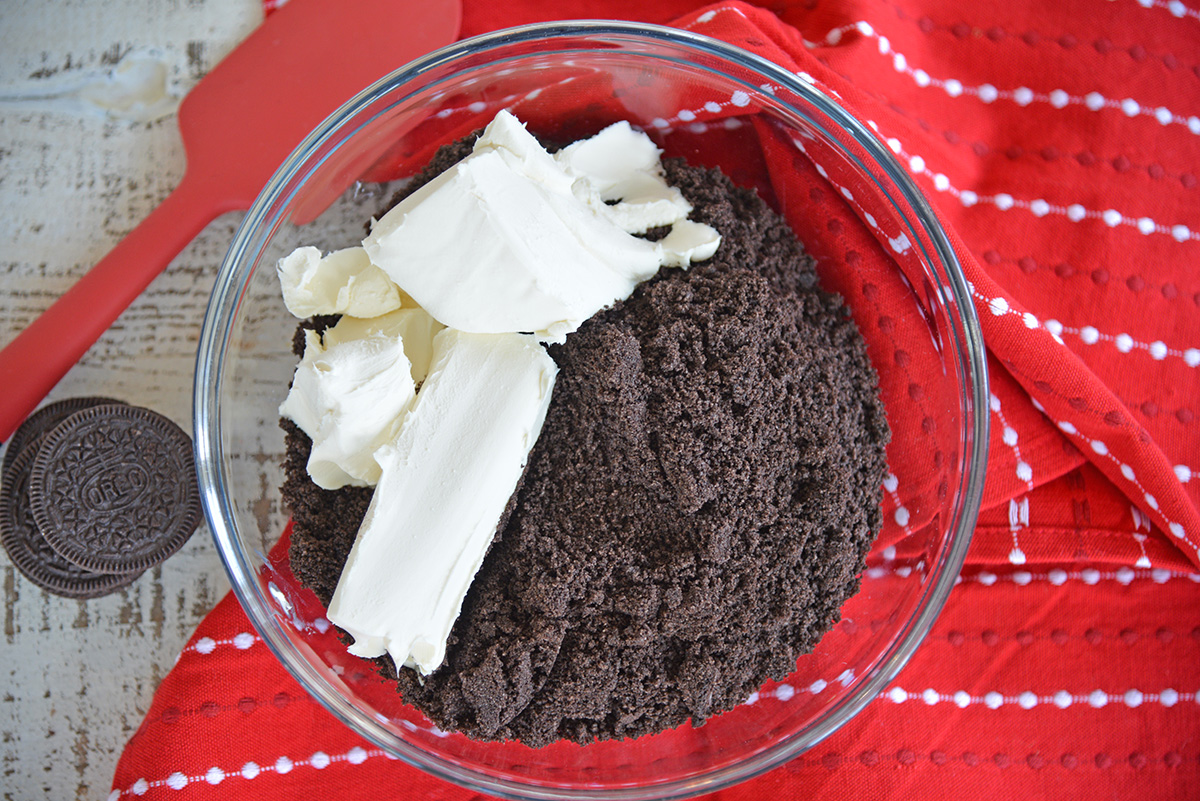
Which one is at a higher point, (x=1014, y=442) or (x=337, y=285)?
(x=337, y=285)

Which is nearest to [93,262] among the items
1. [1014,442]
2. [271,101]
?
[271,101]

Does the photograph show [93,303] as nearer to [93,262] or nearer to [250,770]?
[93,262]

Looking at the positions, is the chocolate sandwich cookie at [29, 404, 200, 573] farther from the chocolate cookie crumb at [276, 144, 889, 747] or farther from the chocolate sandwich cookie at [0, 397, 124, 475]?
the chocolate cookie crumb at [276, 144, 889, 747]

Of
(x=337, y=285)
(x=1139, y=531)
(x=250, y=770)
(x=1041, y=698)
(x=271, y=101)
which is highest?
(x=271, y=101)

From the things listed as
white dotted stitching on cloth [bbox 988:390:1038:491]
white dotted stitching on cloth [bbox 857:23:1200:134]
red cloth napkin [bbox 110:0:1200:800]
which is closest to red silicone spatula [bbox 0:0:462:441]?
red cloth napkin [bbox 110:0:1200:800]

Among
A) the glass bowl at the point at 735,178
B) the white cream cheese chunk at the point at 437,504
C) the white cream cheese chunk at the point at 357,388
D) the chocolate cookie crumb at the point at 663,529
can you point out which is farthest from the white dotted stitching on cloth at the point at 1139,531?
the white cream cheese chunk at the point at 357,388

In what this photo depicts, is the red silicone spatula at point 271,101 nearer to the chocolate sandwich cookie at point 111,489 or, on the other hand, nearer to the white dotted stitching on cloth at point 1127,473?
the chocolate sandwich cookie at point 111,489

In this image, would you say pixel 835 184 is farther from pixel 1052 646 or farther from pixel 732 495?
pixel 1052 646

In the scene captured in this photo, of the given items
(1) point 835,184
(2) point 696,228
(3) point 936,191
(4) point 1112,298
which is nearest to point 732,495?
(2) point 696,228
